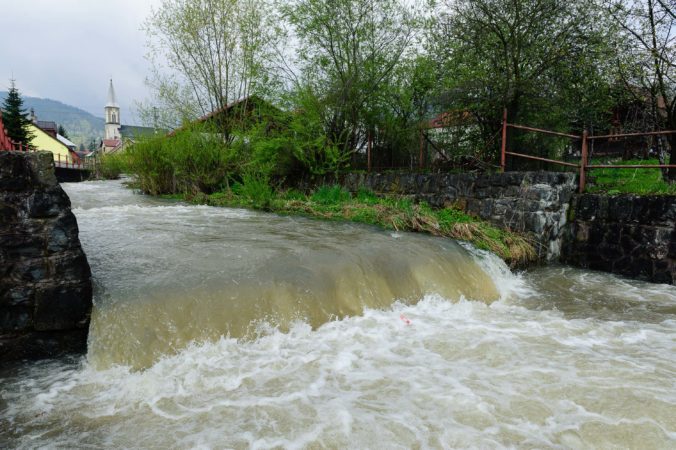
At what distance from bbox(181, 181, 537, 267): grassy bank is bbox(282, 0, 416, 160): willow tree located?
218 cm

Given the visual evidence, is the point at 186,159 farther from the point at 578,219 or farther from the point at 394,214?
the point at 578,219

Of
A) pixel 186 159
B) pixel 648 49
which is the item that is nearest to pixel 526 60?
pixel 648 49

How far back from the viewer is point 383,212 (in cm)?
→ 912

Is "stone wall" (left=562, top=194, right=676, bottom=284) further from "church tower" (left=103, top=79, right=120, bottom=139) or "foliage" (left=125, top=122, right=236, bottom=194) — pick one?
"church tower" (left=103, top=79, right=120, bottom=139)

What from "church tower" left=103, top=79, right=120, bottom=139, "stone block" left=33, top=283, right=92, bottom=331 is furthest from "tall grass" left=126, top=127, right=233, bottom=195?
"church tower" left=103, top=79, right=120, bottom=139

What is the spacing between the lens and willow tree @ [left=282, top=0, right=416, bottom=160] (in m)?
12.0

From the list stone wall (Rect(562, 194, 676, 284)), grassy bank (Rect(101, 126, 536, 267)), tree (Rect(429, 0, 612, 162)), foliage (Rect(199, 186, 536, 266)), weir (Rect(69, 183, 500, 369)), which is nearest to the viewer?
weir (Rect(69, 183, 500, 369))

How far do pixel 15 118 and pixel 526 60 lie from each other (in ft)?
134

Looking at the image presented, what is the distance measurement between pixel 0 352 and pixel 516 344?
14.9 feet

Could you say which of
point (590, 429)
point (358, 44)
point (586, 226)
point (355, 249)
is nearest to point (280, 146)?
point (358, 44)

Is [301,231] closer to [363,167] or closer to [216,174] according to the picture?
[363,167]

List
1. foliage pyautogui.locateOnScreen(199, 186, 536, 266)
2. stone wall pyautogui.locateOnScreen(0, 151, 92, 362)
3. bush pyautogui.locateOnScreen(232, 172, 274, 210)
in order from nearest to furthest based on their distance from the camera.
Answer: stone wall pyautogui.locateOnScreen(0, 151, 92, 362) → foliage pyautogui.locateOnScreen(199, 186, 536, 266) → bush pyautogui.locateOnScreen(232, 172, 274, 210)

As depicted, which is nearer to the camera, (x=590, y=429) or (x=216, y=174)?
(x=590, y=429)

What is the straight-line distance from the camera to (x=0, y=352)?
338cm
